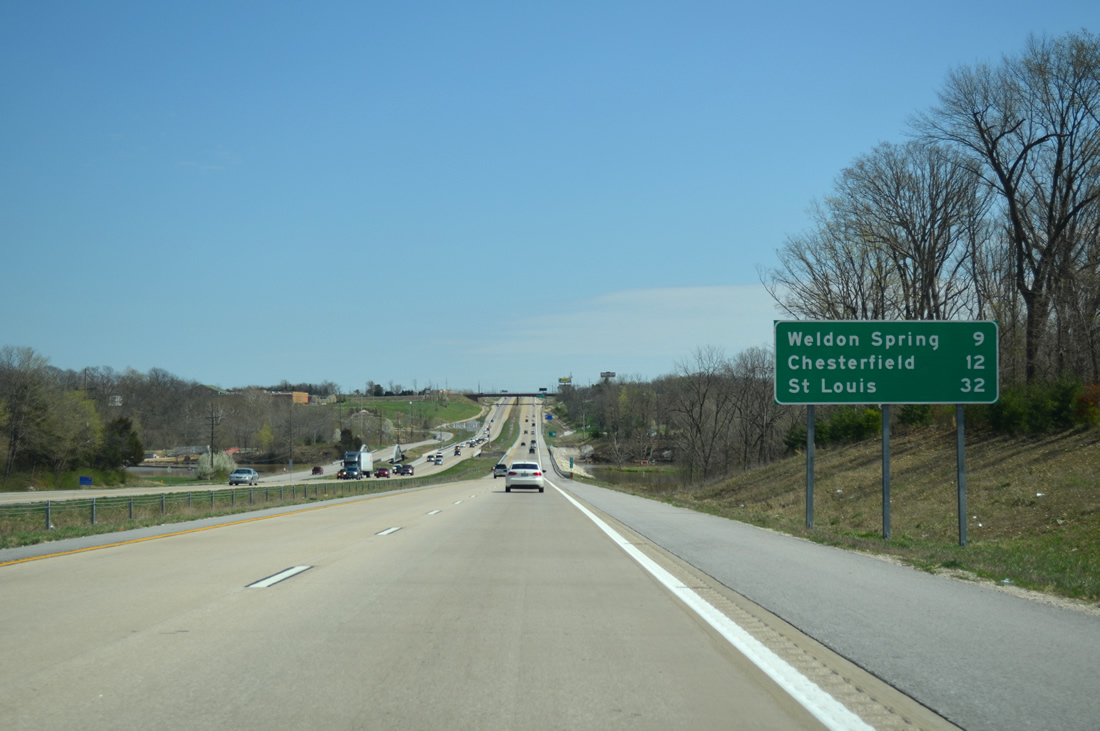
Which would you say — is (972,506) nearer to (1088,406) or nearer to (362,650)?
(1088,406)

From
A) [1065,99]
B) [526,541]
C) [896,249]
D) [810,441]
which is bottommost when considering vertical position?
[526,541]

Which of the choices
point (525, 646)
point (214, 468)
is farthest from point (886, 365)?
point (214, 468)

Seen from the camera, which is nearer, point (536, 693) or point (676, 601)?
point (536, 693)

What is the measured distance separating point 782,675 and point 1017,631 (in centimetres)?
306

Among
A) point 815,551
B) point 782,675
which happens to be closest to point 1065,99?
point 815,551

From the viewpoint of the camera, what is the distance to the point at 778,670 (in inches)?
265

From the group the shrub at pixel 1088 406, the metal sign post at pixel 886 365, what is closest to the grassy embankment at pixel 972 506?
the shrub at pixel 1088 406

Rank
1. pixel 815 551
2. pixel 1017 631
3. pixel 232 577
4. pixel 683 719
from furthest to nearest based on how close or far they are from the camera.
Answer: pixel 815 551 → pixel 232 577 → pixel 1017 631 → pixel 683 719

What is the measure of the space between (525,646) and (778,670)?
7.08 feet

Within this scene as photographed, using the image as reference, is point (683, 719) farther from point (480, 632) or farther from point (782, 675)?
point (480, 632)

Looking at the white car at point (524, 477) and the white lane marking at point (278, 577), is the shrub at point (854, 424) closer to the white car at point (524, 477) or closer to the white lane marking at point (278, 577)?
the white car at point (524, 477)

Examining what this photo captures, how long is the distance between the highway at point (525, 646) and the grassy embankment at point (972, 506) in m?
2.19

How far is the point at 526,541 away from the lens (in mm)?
17984

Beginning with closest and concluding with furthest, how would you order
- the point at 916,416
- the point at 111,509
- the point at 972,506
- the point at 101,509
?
the point at 972,506
the point at 101,509
the point at 111,509
the point at 916,416
